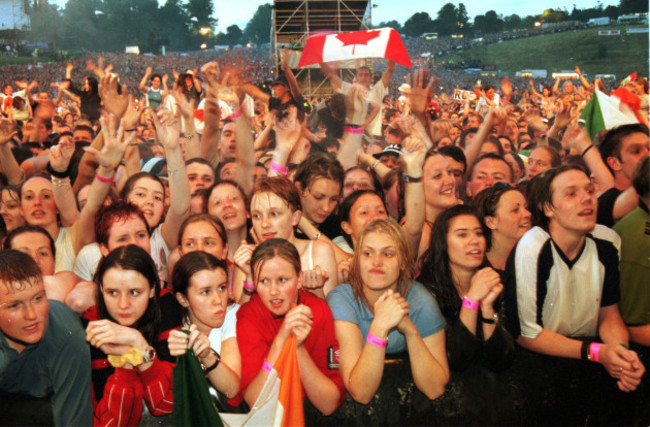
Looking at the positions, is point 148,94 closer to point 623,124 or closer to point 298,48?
point 298,48

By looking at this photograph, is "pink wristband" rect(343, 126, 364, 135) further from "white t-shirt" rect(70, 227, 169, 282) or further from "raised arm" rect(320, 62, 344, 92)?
"white t-shirt" rect(70, 227, 169, 282)

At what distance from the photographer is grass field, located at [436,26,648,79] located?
3.81 m

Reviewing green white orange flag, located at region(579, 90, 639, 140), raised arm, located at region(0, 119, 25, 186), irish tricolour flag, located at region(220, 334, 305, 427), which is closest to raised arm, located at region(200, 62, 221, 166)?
raised arm, located at region(0, 119, 25, 186)

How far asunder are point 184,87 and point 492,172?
7.35 ft

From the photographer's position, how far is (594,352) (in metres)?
2.54

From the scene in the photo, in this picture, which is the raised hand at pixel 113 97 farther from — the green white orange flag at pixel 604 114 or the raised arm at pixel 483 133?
the green white orange flag at pixel 604 114

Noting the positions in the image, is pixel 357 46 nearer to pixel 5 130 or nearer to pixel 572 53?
pixel 572 53

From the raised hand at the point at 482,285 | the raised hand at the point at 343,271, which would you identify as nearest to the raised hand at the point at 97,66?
the raised hand at the point at 343,271

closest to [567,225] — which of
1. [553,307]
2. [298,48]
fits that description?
[553,307]

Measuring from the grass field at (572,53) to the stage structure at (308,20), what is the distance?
0.66m

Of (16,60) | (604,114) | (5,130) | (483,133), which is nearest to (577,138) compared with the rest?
(604,114)

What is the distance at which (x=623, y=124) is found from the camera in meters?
3.47

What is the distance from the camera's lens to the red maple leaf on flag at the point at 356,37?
390cm

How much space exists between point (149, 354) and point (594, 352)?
1.93m
